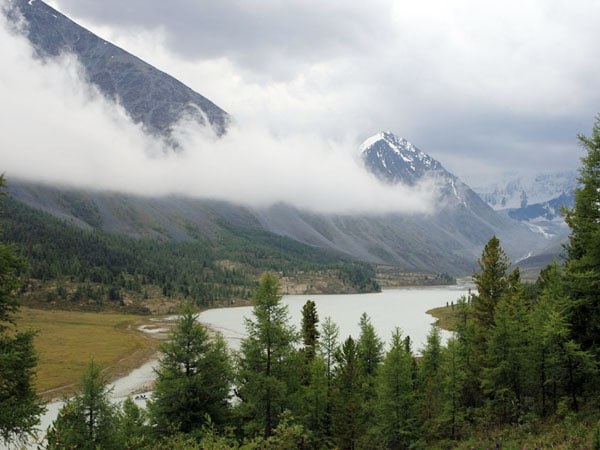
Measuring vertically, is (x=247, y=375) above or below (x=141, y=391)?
above

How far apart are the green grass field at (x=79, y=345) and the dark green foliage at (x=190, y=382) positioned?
45.1 meters

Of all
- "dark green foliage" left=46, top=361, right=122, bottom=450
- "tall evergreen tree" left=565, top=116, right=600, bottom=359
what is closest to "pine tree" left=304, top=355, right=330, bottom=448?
"dark green foliage" left=46, top=361, right=122, bottom=450

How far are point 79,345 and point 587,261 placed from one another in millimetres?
126323

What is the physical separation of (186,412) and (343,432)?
1388 cm

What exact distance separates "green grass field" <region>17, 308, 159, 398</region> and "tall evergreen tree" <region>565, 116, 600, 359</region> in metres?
66.9

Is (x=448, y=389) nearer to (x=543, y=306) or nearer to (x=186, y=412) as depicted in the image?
(x=543, y=306)

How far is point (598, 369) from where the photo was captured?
28.8 m

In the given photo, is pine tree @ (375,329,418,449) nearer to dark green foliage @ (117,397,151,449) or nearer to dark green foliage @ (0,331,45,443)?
dark green foliage @ (117,397,151,449)

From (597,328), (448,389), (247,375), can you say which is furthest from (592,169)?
(247,375)

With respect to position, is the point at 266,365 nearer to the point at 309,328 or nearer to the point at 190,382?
the point at 190,382

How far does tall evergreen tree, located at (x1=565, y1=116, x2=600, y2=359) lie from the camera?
28.9 metres

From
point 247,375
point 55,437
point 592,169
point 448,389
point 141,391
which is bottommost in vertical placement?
point 141,391

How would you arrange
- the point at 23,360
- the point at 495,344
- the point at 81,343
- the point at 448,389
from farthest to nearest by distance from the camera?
the point at 81,343
the point at 448,389
the point at 495,344
the point at 23,360

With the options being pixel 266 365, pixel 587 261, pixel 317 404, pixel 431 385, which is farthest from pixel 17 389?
pixel 431 385
